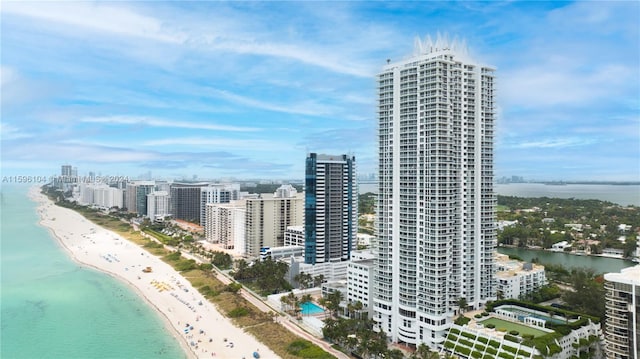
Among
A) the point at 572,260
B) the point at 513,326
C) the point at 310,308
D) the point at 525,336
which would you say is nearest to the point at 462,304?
the point at 513,326

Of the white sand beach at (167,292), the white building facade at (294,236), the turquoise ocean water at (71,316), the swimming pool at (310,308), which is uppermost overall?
the white building facade at (294,236)

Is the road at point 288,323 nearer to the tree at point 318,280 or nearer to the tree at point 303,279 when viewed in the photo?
the tree at point 303,279

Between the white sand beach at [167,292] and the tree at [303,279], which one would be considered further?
the tree at [303,279]

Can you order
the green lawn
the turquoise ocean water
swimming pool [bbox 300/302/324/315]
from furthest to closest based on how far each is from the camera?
swimming pool [bbox 300/302/324/315] < the turquoise ocean water < the green lawn

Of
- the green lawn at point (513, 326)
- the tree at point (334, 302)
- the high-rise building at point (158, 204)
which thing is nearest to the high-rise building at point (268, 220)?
the tree at point (334, 302)

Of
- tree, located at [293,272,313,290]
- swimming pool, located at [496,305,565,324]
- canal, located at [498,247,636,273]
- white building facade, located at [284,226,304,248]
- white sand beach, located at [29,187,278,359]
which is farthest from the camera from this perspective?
canal, located at [498,247,636,273]

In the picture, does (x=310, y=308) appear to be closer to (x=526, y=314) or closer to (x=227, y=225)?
(x=526, y=314)

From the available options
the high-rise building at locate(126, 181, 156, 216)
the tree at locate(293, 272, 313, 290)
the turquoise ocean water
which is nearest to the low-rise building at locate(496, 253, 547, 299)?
the tree at locate(293, 272, 313, 290)

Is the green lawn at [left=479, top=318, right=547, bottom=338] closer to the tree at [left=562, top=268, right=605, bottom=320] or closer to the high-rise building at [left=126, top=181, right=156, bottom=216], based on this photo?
the tree at [left=562, top=268, right=605, bottom=320]
